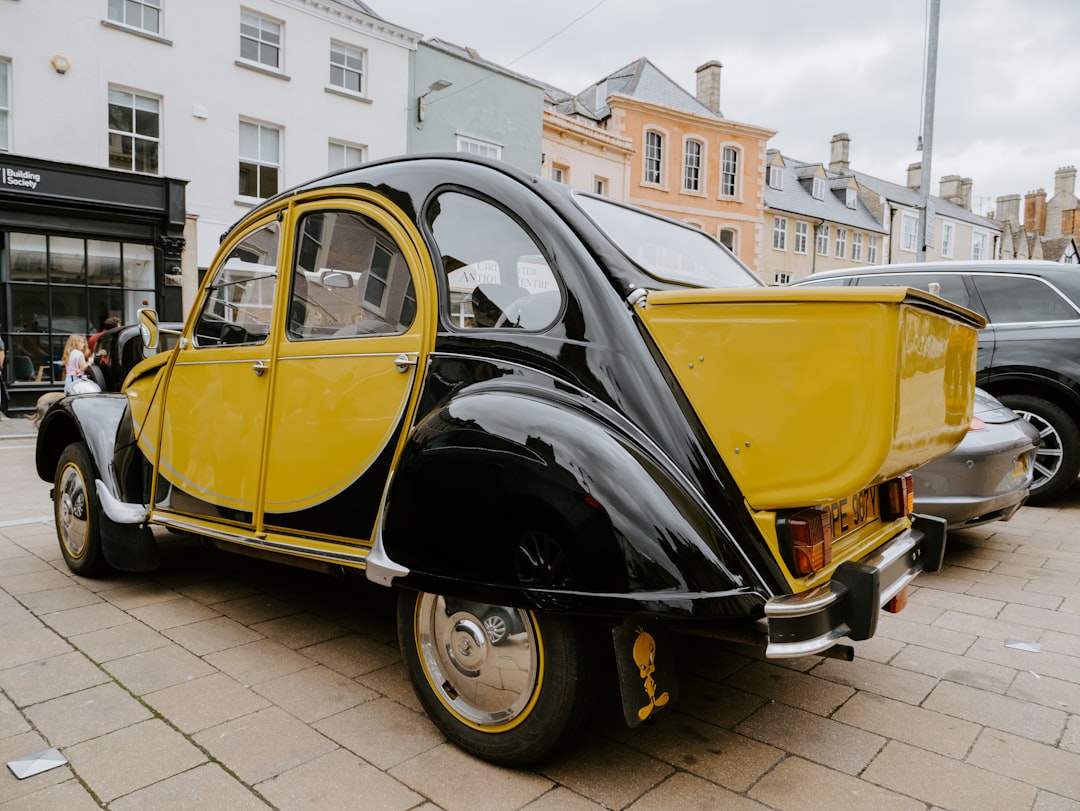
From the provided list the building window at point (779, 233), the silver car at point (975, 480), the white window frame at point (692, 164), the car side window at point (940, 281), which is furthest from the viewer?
the building window at point (779, 233)

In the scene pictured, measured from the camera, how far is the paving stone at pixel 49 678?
2879 millimetres

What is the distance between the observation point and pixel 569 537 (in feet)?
7.00

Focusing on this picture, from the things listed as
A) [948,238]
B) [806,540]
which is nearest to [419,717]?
[806,540]

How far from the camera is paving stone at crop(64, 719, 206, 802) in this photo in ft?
7.57

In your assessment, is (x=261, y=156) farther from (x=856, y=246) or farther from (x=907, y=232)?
(x=907, y=232)

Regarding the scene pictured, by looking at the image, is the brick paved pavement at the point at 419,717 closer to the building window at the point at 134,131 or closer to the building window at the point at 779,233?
the building window at the point at 134,131

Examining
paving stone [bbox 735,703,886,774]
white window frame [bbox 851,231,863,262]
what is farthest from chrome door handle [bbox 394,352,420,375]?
white window frame [bbox 851,231,863,262]

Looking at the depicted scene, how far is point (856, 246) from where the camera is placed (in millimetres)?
39000

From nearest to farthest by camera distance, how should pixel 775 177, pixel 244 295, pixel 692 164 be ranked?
pixel 244 295 → pixel 692 164 → pixel 775 177

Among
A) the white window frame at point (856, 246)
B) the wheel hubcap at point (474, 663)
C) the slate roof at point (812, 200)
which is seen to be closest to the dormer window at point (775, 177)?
the slate roof at point (812, 200)

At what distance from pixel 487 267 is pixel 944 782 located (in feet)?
7.24

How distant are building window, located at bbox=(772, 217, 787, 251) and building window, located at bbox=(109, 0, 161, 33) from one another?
26.1 meters

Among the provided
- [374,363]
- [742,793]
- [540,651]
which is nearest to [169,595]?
[374,363]

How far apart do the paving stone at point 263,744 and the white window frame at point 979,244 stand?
52.7m
